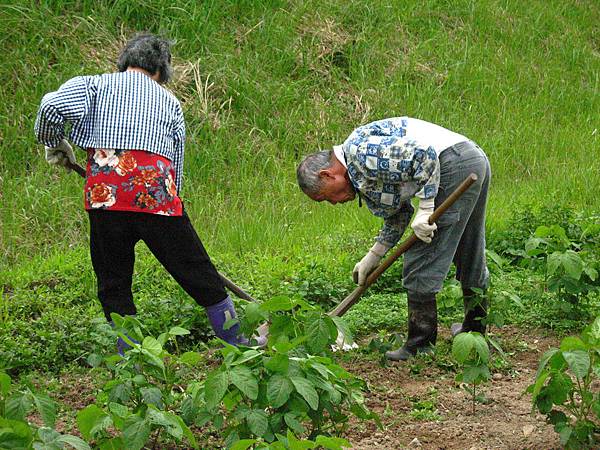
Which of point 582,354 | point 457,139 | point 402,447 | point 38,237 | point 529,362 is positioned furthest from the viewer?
point 38,237

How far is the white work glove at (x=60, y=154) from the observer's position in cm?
504

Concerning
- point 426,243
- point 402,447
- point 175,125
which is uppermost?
point 175,125

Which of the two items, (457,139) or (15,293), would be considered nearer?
(457,139)

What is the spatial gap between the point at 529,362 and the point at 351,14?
21.1ft

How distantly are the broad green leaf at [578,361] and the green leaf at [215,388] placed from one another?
1155 millimetres

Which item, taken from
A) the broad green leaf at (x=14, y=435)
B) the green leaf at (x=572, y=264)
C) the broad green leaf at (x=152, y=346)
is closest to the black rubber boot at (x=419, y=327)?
the green leaf at (x=572, y=264)

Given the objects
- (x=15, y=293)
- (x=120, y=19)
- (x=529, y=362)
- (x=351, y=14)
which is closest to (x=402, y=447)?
(x=529, y=362)

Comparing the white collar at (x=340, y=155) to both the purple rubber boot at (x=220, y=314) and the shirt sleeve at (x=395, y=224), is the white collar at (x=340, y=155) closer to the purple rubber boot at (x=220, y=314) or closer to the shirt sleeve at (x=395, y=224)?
the shirt sleeve at (x=395, y=224)

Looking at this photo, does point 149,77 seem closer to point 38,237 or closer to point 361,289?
point 361,289

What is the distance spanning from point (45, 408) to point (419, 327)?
7.96 feet

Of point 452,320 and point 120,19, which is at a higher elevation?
point 120,19

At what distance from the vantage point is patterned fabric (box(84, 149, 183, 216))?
15.2ft

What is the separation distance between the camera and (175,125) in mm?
4852

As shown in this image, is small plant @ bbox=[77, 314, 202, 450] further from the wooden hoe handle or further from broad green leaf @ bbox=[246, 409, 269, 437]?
the wooden hoe handle
